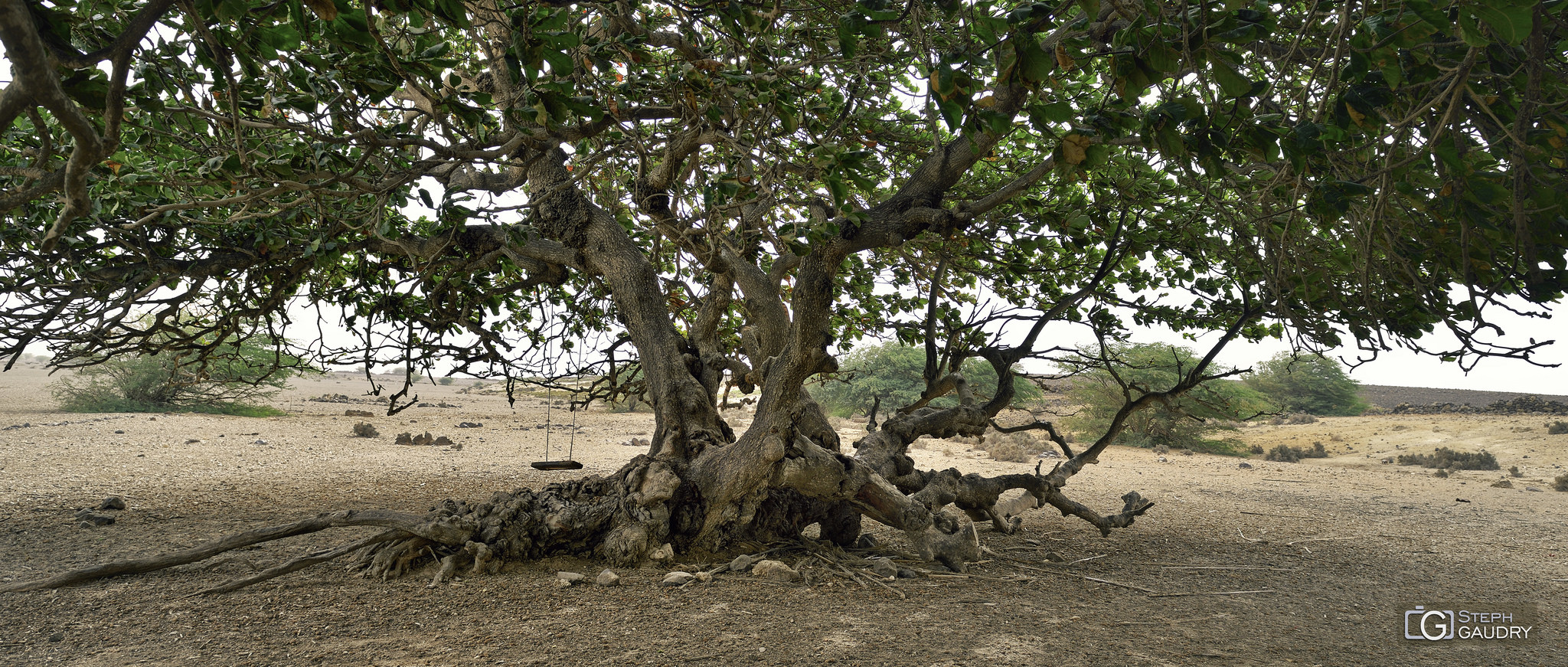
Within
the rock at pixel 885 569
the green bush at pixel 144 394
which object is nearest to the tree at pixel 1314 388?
the rock at pixel 885 569

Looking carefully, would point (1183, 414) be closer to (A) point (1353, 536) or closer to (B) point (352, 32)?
(A) point (1353, 536)

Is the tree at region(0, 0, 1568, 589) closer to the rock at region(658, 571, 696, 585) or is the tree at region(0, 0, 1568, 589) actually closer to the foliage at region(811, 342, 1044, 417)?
the rock at region(658, 571, 696, 585)

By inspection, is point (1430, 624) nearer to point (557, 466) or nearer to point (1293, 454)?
point (557, 466)

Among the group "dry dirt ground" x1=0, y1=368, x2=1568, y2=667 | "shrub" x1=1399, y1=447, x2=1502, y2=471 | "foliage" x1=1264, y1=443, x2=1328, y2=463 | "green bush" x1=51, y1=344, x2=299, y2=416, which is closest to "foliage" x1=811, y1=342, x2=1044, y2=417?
"foliage" x1=1264, y1=443, x2=1328, y2=463

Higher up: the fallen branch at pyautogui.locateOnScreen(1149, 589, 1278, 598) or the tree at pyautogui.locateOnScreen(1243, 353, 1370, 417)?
the tree at pyautogui.locateOnScreen(1243, 353, 1370, 417)

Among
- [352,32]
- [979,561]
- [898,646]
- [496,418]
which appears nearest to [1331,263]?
[979,561]

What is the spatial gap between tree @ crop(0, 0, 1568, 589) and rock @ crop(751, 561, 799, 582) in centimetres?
46

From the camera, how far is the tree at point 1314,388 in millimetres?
24484

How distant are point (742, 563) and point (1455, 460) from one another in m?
14.6

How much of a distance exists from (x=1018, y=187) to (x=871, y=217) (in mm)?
778

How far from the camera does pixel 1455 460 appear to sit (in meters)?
12.8

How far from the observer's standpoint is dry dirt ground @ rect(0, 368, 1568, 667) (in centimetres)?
304

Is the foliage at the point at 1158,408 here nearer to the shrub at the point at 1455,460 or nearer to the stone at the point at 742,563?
the shrub at the point at 1455,460

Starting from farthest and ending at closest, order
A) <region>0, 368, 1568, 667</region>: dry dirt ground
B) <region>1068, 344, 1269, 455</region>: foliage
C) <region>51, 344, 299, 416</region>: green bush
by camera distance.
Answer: <region>1068, 344, 1269, 455</region>: foliage < <region>51, 344, 299, 416</region>: green bush < <region>0, 368, 1568, 667</region>: dry dirt ground
